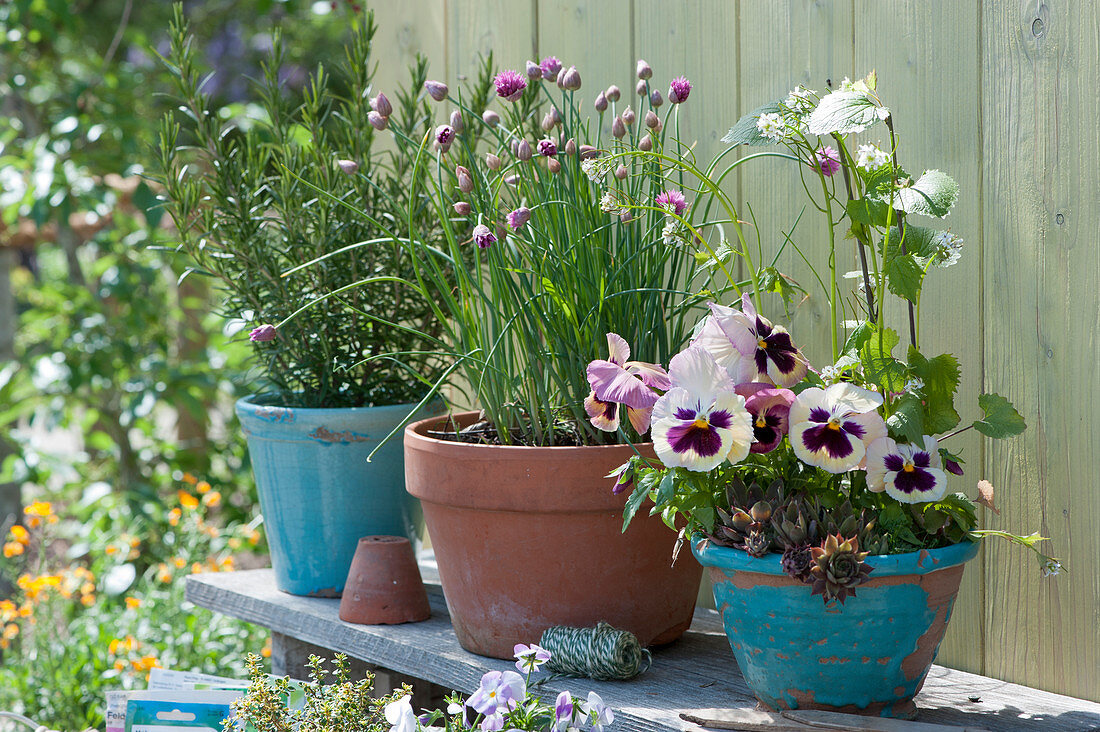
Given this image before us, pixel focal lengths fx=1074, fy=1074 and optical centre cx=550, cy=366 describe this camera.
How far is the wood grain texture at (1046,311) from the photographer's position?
3.47ft

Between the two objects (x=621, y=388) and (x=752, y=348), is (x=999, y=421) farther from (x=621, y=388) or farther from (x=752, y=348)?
(x=621, y=388)

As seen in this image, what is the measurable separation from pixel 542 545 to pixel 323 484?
1.36ft

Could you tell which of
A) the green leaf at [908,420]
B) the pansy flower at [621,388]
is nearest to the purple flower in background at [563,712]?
the pansy flower at [621,388]

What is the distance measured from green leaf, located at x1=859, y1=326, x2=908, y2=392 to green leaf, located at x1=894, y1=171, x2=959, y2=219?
0.11m

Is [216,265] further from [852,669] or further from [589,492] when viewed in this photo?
[852,669]

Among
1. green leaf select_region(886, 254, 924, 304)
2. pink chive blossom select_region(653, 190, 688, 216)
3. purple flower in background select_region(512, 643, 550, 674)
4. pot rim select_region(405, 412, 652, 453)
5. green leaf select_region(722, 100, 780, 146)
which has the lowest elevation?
purple flower in background select_region(512, 643, 550, 674)

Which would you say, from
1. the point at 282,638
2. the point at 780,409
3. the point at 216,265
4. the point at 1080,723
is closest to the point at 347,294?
the point at 216,265

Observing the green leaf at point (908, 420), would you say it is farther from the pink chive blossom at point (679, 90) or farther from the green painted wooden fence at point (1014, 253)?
the pink chive blossom at point (679, 90)

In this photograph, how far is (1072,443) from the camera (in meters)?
1.08

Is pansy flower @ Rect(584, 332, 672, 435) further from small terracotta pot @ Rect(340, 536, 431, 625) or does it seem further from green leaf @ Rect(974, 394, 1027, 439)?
small terracotta pot @ Rect(340, 536, 431, 625)

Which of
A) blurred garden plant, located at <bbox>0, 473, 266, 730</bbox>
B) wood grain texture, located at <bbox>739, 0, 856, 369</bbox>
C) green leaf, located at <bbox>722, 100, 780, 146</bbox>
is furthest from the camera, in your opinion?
blurred garden plant, located at <bbox>0, 473, 266, 730</bbox>

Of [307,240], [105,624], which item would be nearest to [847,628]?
[307,240]

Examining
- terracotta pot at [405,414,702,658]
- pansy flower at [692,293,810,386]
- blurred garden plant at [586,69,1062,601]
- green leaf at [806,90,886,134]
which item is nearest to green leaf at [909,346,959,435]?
blurred garden plant at [586,69,1062,601]

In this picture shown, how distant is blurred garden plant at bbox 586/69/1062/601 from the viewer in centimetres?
94
